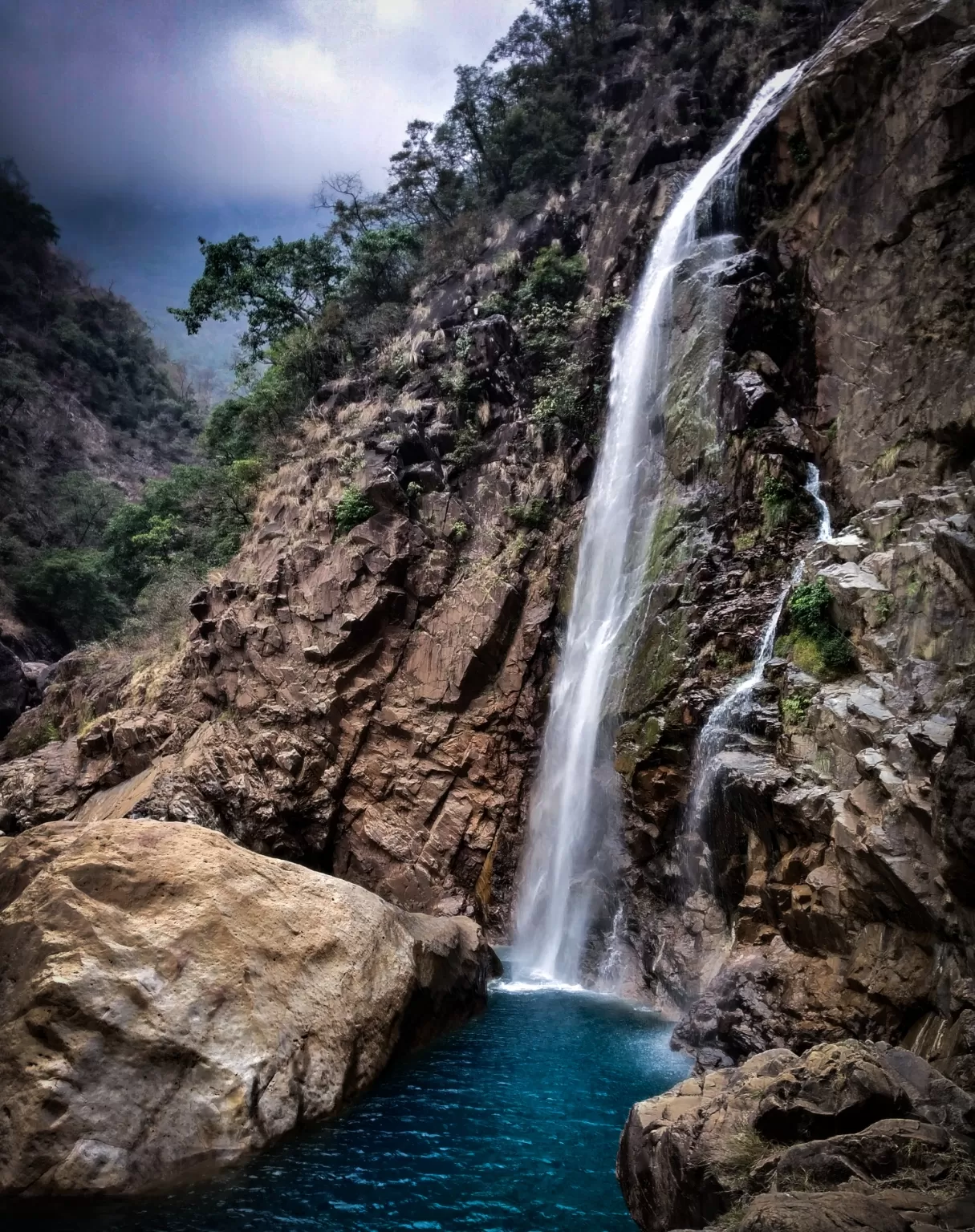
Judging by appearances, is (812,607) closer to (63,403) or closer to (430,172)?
(430,172)

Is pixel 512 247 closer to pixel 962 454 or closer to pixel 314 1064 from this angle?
pixel 962 454

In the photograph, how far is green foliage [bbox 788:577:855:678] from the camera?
1291 centimetres

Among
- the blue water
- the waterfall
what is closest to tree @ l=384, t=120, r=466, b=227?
the waterfall

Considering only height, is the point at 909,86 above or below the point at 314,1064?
above

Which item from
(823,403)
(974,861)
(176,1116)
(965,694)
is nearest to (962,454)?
(823,403)

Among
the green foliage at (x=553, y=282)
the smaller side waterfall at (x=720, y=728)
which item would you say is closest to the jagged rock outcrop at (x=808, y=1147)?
the smaller side waterfall at (x=720, y=728)

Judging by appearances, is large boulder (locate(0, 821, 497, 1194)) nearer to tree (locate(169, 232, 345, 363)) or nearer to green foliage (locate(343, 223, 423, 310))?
tree (locate(169, 232, 345, 363))

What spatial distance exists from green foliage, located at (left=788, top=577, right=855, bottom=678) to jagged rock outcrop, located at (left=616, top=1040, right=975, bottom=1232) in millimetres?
6630

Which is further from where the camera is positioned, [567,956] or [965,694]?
[567,956]

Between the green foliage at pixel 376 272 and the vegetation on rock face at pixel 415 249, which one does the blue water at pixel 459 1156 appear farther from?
the green foliage at pixel 376 272

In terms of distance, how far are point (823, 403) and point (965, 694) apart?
33.6 ft

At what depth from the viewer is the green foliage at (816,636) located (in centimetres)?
1291

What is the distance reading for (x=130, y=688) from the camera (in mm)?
25016

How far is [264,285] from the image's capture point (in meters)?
32.2
